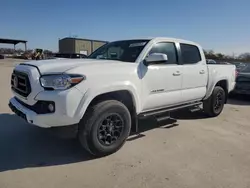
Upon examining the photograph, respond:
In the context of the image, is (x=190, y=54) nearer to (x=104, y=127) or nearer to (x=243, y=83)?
(x=104, y=127)

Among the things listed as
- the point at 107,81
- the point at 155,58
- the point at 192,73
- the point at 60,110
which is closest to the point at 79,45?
the point at 192,73

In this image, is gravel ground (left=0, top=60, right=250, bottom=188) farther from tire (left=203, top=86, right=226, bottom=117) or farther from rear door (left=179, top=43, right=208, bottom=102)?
tire (left=203, top=86, right=226, bottom=117)

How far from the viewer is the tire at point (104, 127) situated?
3.94 metres

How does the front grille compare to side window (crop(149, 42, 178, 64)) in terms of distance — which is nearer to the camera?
the front grille

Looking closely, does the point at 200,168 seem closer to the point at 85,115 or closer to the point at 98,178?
the point at 98,178

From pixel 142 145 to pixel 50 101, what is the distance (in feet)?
6.14

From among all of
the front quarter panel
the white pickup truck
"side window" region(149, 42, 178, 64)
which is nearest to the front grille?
the white pickup truck

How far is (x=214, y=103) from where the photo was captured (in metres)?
6.84

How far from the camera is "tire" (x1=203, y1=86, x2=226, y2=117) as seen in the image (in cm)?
679

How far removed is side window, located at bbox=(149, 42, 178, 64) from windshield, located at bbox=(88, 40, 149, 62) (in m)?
0.25

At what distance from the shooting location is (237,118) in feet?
23.3

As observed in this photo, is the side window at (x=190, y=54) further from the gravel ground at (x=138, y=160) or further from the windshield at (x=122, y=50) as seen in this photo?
the gravel ground at (x=138, y=160)

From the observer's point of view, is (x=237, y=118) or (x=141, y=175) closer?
(x=141, y=175)

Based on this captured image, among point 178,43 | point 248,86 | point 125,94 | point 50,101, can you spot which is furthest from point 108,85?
point 248,86
